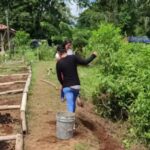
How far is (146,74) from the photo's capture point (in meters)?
9.10

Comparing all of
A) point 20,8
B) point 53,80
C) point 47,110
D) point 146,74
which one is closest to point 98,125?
point 47,110

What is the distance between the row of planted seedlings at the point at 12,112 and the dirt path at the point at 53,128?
18 centimetres

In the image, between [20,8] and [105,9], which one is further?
[20,8]

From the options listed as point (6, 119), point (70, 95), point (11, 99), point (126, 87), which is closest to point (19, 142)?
point (70, 95)

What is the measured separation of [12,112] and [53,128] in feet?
5.60

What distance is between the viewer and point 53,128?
879 cm

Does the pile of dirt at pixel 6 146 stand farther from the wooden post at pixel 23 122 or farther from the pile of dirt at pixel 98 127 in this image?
the pile of dirt at pixel 98 127

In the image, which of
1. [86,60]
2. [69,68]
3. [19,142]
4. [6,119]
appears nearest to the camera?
[19,142]

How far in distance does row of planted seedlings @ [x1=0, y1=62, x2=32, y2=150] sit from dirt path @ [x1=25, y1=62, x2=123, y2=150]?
0.18 m

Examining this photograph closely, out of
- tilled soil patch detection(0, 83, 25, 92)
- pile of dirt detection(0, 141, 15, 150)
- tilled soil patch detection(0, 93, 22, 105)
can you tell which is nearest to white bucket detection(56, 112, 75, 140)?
pile of dirt detection(0, 141, 15, 150)

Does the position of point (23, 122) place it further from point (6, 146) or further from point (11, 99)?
point (11, 99)

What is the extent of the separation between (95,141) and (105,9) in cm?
3404

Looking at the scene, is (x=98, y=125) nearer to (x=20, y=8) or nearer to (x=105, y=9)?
(x=105, y=9)

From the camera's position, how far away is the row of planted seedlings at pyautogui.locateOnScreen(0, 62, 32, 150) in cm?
780
